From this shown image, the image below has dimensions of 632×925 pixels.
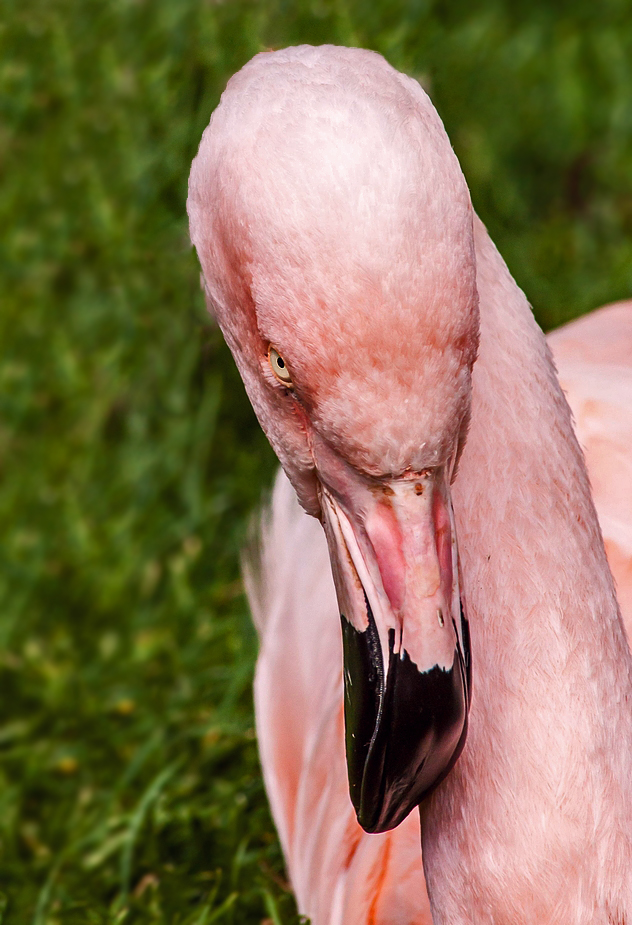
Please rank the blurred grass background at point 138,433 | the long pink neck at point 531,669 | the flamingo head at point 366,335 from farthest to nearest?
the blurred grass background at point 138,433
the long pink neck at point 531,669
the flamingo head at point 366,335

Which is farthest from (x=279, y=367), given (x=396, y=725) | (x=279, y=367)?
(x=396, y=725)

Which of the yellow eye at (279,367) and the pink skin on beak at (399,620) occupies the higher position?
the yellow eye at (279,367)

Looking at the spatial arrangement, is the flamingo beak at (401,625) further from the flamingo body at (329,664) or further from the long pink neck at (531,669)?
the flamingo body at (329,664)

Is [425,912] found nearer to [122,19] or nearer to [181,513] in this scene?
[181,513]

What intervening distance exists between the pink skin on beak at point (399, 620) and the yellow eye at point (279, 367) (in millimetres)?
96

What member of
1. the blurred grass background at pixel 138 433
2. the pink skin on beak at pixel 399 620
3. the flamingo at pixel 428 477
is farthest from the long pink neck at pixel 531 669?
the blurred grass background at pixel 138 433

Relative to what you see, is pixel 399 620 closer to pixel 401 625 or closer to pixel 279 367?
pixel 401 625

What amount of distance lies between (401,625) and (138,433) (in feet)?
7.55

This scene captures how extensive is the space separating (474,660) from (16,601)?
79.4 inches

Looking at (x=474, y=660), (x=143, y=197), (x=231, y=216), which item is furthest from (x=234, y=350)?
(x=143, y=197)

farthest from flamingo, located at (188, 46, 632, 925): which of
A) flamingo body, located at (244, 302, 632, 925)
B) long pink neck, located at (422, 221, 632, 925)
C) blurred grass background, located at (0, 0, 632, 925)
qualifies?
blurred grass background, located at (0, 0, 632, 925)

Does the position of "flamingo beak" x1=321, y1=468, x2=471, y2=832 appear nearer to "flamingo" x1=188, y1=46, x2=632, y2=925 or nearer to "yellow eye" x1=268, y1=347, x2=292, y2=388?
"flamingo" x1=188, y1=46, x2=632, y2=925

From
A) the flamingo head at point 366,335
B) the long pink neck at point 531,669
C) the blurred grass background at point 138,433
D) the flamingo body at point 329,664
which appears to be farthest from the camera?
the blurred grass background at point 138,433

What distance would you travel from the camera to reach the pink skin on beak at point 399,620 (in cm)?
152
